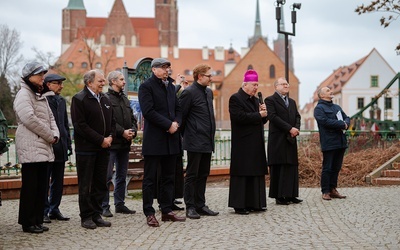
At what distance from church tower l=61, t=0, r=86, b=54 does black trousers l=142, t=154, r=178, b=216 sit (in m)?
117

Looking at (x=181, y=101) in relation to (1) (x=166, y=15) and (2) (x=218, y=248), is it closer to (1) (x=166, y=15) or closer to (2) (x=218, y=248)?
(2) (x=218, y=248)

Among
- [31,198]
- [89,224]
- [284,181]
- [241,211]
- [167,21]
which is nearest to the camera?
[31,198]

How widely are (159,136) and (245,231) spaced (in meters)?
1.69

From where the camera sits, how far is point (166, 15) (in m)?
125

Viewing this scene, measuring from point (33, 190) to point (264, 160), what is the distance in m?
3.52

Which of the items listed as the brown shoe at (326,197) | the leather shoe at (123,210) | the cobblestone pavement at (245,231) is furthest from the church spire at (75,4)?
the leather shoe at (123,210)

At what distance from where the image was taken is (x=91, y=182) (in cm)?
Answer: 824

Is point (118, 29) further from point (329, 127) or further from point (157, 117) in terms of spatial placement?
point (157, 117)

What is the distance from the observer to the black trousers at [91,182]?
8.05 meters

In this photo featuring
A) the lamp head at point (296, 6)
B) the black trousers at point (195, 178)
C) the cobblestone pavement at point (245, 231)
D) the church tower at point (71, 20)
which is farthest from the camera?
the church tower at point (71, 20)

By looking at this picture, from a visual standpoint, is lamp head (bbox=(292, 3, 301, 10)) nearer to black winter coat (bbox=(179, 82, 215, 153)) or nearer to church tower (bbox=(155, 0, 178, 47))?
black winter coat (bbox=(179, 82, 215, 153))

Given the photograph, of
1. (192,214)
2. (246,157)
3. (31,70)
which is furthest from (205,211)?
(31,70)

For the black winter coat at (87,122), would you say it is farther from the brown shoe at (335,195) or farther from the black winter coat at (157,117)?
the brown shoe at (335,195)

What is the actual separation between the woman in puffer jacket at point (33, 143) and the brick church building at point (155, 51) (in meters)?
61.2
